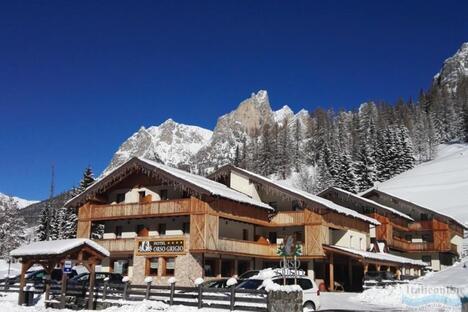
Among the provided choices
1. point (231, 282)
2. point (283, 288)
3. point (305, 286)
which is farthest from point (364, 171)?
point (283, 288)

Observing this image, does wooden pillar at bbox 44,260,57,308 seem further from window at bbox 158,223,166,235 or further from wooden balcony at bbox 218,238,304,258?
window at bbox 158,223,166,235

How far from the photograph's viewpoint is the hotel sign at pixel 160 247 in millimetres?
37969

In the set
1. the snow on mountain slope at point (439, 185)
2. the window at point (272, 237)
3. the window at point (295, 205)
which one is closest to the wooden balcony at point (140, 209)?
the window at point (295, 205)

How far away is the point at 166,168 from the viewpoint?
134 ft

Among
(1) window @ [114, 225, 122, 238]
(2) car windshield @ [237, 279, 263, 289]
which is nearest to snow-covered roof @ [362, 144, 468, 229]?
(1) window @ [114, 225, 122, 238]

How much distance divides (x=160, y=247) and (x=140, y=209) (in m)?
4.28

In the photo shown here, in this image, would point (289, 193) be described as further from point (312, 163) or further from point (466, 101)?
point (466, 101)

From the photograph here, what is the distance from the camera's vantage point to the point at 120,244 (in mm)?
41875

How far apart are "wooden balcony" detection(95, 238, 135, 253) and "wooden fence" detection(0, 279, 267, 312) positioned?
1343cm

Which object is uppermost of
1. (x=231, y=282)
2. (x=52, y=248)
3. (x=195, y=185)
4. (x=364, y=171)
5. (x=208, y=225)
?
(x=364, y=171)

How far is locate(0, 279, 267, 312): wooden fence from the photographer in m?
21.2

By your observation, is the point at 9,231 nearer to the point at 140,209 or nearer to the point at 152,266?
the point at 140,209

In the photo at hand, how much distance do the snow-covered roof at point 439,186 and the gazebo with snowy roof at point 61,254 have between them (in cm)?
5241

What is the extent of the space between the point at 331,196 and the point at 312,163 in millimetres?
80519
